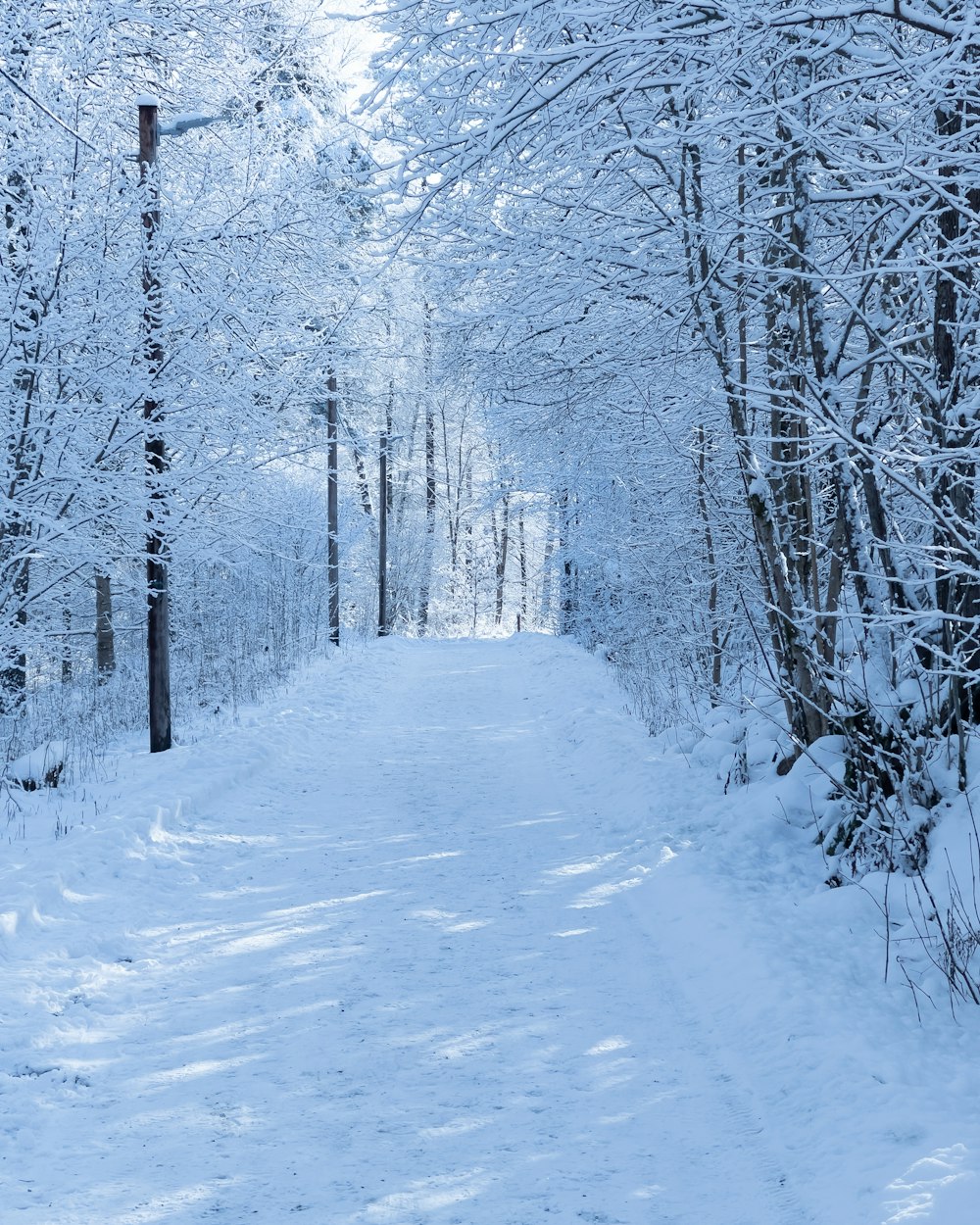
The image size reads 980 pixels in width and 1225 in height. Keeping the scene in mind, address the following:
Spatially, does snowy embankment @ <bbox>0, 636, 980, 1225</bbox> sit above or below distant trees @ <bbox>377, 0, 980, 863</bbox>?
below

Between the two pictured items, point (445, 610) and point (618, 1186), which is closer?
point (618, 1186)

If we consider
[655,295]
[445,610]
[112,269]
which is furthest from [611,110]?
[445,610]

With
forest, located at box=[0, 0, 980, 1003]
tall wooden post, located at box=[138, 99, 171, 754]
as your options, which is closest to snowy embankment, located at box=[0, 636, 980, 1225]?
forest, located at box=[0, 0, 980, 1003]

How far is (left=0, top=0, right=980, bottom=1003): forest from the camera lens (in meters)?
4.40

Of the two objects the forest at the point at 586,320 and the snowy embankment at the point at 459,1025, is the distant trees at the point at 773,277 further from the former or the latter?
the snowy embankment at the point at 459,1025

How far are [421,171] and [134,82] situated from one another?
37.2 feet

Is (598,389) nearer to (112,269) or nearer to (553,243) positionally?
(553,243)

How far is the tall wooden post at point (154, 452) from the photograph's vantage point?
9531 mm

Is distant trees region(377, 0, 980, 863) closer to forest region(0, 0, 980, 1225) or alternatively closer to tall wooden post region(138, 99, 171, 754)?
forest region(0, 0, 980, 1225)

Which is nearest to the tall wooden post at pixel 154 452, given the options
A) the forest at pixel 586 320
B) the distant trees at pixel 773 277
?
the forest at pixel 586 320

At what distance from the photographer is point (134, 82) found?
1352 centimetres

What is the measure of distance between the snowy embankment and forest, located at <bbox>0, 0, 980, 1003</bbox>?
84 centimetres

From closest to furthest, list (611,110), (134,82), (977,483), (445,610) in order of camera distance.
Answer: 1. (977,483)
2. (611,110)
3. (134,82)
4. (445,610)

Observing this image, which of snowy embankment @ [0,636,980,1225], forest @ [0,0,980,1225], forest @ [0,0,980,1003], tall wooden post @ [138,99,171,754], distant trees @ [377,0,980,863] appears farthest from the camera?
tall wooden post @ [138,99,171,754]
